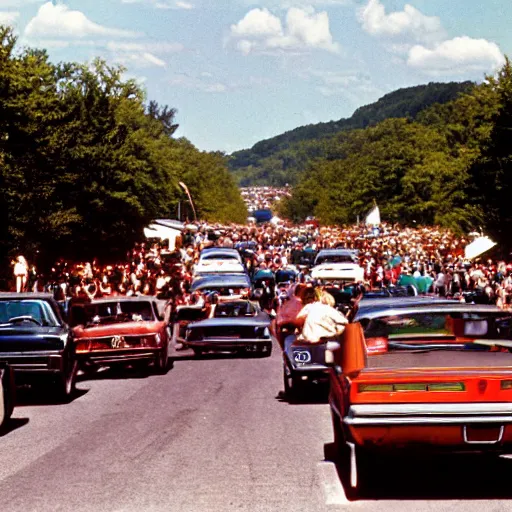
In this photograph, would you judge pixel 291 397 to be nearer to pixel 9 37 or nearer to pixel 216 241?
pixel 9 37

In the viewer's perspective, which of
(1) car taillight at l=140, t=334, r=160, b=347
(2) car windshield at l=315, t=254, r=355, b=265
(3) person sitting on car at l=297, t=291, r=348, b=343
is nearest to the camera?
(3) person sitting on car at l=297, t=291, r=348, b=343

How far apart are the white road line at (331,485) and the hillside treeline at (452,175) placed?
38.7 m

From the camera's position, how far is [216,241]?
Result: 100m

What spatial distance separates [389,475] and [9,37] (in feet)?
100

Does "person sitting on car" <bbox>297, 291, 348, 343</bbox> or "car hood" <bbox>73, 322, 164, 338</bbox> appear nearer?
"person sitting on car" <bbox>297, 291, 348, 343</bbox>

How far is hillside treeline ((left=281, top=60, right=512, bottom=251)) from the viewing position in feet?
166

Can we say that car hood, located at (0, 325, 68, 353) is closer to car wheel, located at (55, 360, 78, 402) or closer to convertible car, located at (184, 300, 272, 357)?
car wheel, located at (55, 360, 78, 402)

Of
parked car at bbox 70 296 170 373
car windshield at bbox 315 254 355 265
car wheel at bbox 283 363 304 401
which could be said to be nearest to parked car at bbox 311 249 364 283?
car windshield at bbox 315 254 355 265

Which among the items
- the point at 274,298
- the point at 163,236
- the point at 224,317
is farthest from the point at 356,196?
the point at 224,317

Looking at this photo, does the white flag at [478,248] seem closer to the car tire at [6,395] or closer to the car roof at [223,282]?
the car roof at [223,282]

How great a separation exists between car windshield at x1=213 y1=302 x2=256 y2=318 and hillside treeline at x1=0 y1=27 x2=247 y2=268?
1002cm

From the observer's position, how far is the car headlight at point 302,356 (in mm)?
16953

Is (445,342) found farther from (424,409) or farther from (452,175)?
(452,175)

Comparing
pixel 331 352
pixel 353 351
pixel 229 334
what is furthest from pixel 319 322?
pixel 229 334
